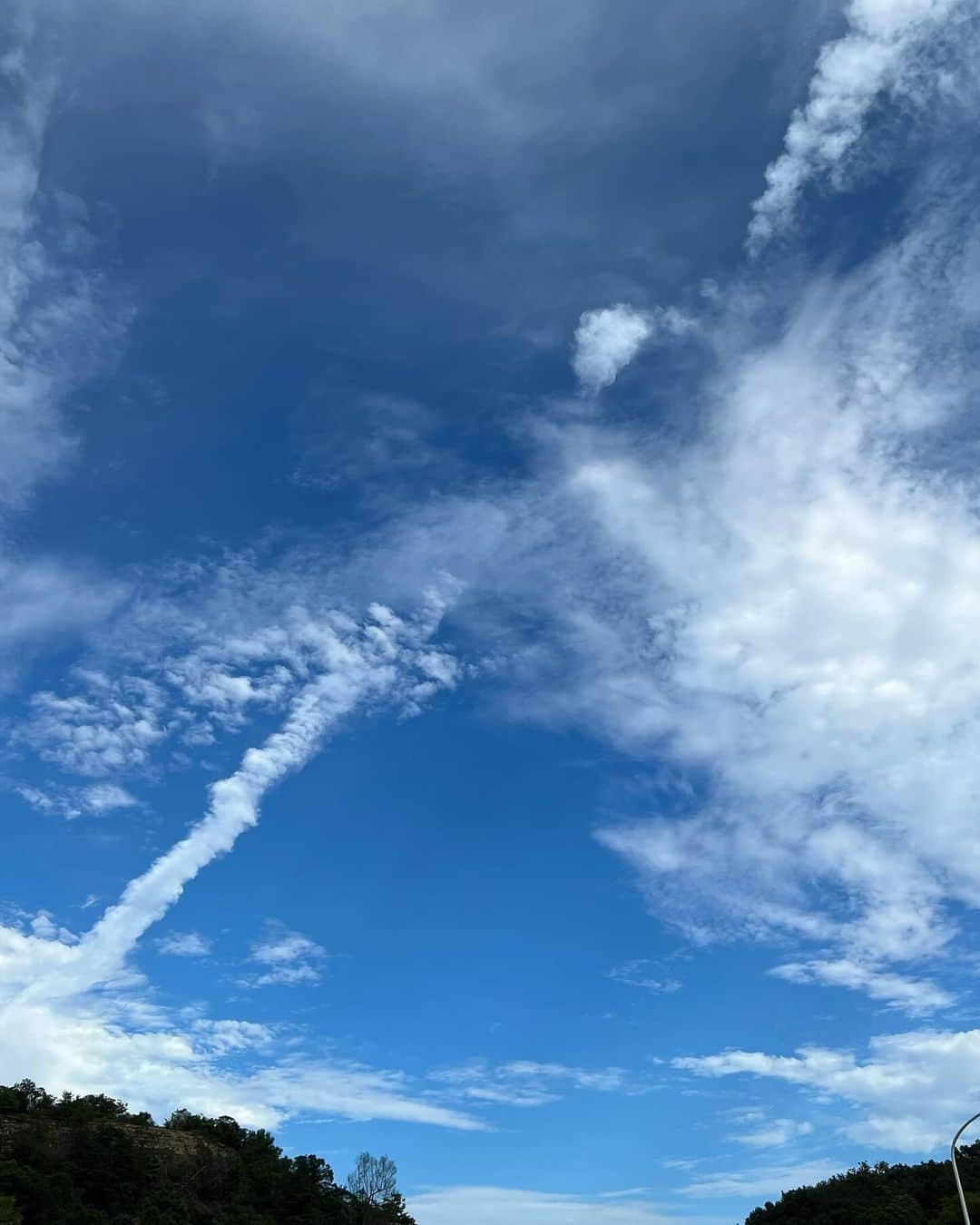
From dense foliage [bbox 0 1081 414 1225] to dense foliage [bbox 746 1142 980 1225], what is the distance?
152 ft

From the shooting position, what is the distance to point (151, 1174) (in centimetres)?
7456

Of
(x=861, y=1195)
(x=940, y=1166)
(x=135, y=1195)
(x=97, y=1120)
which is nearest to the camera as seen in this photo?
(x=135, y=1195)

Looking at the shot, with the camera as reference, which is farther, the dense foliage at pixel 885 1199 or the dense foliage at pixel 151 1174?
the dense foliage at pixel 885 1199

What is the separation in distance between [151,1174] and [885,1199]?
74213 millimetres

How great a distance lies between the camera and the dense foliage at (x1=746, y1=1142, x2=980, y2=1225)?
98.2m

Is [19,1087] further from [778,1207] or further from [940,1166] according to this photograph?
[940,1166]

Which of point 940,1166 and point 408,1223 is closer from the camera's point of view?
point 408,1223

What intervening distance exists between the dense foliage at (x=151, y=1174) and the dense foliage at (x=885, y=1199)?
46.3 metres

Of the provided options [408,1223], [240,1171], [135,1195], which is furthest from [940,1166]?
[135,1195]

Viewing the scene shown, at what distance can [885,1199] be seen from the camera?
342 ft

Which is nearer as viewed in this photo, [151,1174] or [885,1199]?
[151,1174]

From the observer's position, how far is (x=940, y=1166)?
120 m

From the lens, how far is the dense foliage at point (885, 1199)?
98.2 metres

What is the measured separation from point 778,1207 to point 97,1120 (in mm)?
83692
